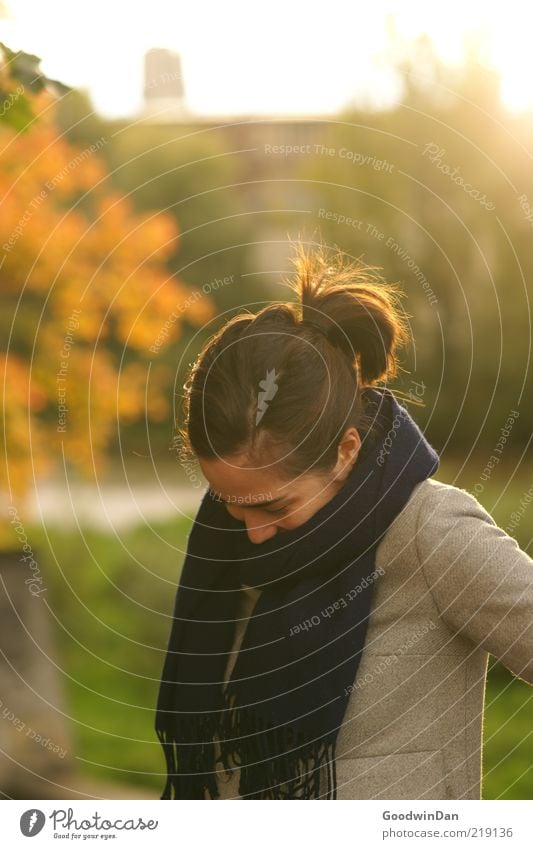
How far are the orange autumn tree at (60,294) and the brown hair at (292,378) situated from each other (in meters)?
1.95

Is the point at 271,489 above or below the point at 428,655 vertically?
above

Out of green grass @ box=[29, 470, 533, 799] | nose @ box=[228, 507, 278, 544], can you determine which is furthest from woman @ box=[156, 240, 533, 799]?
green grass @ box=[29, 470, 533, 799]

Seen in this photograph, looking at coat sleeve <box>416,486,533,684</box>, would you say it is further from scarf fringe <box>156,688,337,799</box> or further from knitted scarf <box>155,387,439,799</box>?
scarf fringe <box>156,688,337,799</box>

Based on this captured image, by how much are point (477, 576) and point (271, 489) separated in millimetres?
319

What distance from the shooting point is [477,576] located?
1335 millimetres

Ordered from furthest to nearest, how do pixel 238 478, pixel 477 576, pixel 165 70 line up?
pixel 165 70 → pixel 238 478 → pixel 477 576

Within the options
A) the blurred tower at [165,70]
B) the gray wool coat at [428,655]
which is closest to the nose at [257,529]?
the gray wool coat at [428,655]

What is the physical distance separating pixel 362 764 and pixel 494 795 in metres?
2.58

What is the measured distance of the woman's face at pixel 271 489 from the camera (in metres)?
1.48

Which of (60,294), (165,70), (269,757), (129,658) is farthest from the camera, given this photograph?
(129,658)

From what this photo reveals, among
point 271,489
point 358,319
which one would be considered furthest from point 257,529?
point 358,319

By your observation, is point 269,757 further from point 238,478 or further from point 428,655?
point 238,478

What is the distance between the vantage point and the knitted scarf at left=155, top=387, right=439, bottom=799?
1493 millimetres

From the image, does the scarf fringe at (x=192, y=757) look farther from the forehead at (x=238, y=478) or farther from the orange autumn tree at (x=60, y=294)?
the orange autumn tree at (x=60, y=294)
